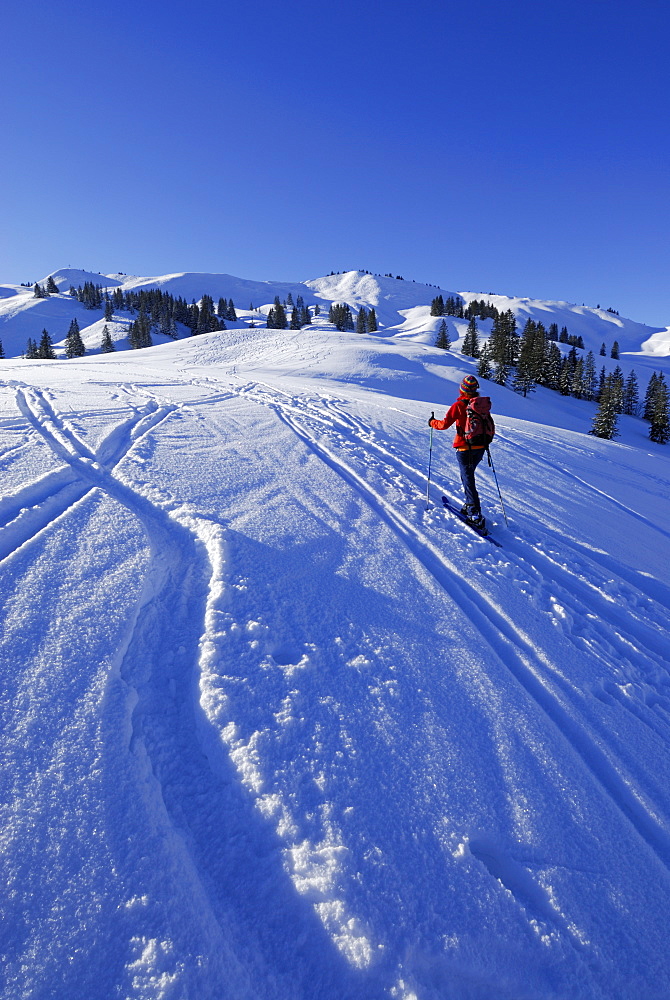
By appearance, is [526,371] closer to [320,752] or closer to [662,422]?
[662,422]

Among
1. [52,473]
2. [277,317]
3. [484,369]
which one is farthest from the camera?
[277,317]

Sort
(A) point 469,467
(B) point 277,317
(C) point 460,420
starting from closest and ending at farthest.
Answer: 1. (A) point 469,467
2. (C) point 460,420
3. (B) point 277,317

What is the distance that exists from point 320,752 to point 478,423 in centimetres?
519

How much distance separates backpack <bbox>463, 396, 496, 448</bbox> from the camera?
625 centimetres

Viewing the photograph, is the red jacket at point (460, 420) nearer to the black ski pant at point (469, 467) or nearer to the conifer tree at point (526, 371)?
the black ski pant at point (469, 467)

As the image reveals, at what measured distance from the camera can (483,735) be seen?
9.73ft

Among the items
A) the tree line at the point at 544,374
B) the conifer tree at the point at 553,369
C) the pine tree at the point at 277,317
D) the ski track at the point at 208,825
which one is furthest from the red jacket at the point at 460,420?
the pine tree at the point at 277,317

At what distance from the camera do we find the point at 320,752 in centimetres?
267

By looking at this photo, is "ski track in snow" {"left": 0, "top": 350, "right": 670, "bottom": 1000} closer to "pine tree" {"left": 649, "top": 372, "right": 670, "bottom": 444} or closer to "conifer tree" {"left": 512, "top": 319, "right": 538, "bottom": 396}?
"conifer tree" {"left": 512, "top": 319, "right": 538, "bottom": 396}

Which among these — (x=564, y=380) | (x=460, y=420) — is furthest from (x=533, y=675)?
(x=564, y=380)

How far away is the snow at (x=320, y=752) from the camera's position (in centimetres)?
189

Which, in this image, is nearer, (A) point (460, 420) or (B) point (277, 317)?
(A) point (460, 420)

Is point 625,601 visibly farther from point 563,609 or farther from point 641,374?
point 641,374

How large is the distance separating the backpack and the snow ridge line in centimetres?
171
